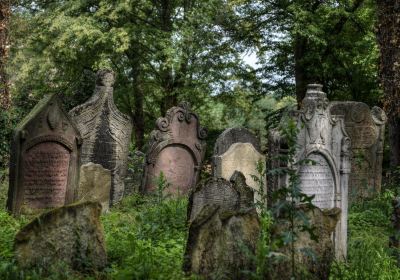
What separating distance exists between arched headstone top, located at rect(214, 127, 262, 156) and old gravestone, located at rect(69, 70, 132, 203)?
193 cm

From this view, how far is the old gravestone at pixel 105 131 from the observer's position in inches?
426

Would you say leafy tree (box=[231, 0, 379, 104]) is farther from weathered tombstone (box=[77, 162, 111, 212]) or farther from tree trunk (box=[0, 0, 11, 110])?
weathered tombstone (box=[77, 162, 111, 212])

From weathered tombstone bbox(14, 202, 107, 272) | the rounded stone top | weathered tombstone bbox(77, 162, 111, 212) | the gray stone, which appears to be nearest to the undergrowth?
weathered tombstone bbox(14, 202, 107, 272)

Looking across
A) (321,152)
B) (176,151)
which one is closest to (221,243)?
(321,152)

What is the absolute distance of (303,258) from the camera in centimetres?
425

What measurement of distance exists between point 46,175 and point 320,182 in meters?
4.02

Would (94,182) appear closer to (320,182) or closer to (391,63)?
(320,182)

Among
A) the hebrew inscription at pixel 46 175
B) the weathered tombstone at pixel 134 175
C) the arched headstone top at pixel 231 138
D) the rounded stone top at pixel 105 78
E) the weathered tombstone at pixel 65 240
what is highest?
the rounded stone top at pixel 105 78

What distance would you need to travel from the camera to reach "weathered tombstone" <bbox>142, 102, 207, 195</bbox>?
38.7ft

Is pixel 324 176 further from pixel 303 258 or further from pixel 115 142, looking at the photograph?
pixel 115 142

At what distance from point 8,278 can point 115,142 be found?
7.16 m

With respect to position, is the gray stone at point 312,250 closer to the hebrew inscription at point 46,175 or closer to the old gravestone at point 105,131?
the hebrew inscription at point 46,175

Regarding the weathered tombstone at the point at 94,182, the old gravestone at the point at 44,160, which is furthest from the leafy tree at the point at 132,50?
the old gravestone at the point at 44,160

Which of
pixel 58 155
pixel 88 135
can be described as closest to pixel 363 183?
pixel 88 135
